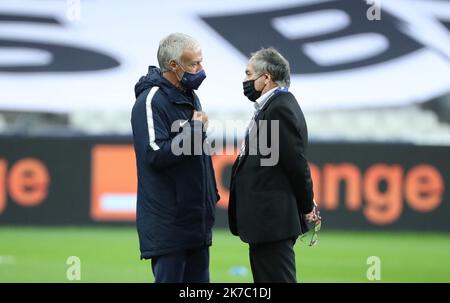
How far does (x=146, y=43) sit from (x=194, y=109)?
23.8ft

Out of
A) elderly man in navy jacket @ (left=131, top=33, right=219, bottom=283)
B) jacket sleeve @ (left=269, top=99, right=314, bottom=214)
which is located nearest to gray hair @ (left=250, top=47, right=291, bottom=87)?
jacket sleeve @ (left=269, top=99, right=314, bottom=214)

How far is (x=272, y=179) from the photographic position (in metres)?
4.97

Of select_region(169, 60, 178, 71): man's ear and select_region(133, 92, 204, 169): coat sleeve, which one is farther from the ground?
select_region(169, 60, 178, 71): man's ear

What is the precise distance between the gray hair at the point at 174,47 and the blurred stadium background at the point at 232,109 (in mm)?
5066

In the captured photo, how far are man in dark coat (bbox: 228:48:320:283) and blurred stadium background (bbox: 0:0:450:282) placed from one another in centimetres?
467

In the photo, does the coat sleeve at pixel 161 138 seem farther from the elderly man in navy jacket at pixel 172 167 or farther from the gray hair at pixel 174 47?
the gray hair at pixel 174 47

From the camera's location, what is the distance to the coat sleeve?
4.64 metres

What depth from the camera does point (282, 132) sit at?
193 inches

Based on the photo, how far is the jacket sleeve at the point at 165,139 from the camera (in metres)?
4.64

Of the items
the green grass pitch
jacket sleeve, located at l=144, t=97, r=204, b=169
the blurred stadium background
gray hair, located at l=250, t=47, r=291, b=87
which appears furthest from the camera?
the blurred stadium background

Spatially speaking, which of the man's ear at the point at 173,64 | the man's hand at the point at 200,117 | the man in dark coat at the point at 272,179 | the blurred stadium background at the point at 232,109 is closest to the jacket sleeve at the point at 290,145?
the man in dark coat at the point at 272,179

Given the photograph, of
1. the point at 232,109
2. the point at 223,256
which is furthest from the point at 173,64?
the point at 232,109

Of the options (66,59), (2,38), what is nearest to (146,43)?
(66,59)

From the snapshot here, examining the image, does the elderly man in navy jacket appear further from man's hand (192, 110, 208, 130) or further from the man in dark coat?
the man in dark coat
